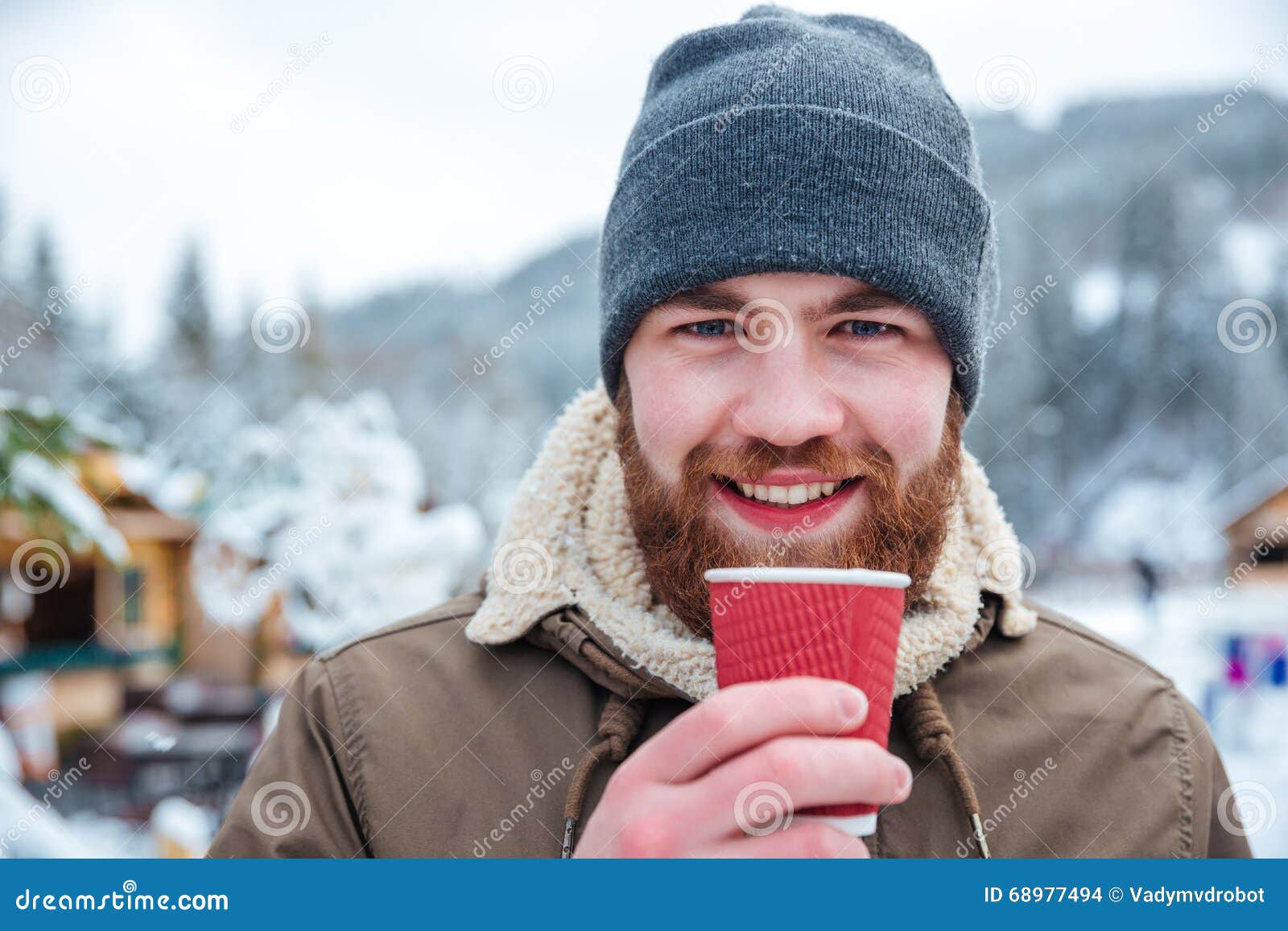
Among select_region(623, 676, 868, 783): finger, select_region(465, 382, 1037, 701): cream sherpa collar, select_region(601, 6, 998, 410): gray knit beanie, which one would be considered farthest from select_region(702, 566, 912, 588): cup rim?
select_region(601, 6, 998, 410): gray knit beanie

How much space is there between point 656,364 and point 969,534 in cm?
76

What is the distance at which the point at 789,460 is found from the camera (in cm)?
145

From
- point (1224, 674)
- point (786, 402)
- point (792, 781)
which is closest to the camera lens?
point (792, 781)

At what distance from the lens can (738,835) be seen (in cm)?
103

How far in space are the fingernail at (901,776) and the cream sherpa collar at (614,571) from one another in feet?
1.76

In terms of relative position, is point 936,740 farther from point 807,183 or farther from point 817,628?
point 807,183

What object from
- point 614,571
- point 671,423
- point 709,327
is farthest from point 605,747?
point 709,327

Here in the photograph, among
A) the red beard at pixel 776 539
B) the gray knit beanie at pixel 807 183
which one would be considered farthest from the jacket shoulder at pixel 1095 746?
the gray knit beanie at pixel 807 183

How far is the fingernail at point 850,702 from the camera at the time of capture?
0.98m

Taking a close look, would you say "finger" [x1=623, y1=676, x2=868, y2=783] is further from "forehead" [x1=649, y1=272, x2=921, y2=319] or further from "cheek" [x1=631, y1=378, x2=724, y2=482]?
"forehead" [x1=649, y1=272, x2=921, y2=319]

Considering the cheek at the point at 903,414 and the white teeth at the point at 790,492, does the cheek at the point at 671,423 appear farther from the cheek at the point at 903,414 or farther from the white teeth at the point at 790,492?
the cheek at the point at 903,414

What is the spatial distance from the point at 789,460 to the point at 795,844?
623 mm

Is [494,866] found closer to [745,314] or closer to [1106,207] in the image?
[745,314]

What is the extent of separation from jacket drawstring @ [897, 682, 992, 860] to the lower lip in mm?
396
